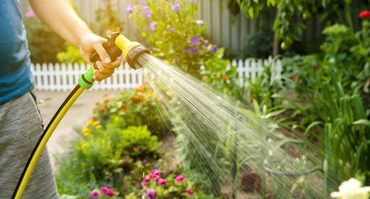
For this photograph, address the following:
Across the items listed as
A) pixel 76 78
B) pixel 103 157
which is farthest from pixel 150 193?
pixel 76 78

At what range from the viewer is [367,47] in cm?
445

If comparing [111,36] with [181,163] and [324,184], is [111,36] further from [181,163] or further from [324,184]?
[181,163]

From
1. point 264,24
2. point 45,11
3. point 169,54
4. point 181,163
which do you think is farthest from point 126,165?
point 264,24

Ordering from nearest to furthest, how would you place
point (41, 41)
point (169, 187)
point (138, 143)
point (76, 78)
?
1. point (169, 187)
2. point (138, 143)
3. point (76, 78)
4. point (41, 41)

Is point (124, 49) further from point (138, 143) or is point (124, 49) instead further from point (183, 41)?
point (183, 41)

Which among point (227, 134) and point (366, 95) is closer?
point (227, 134)

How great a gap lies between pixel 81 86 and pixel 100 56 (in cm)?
10

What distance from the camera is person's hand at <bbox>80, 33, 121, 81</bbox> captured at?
47.9 inches

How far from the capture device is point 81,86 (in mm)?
1188

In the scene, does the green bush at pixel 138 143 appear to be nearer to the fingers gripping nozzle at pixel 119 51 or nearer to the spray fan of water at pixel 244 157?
the spray fan of water at pixel 244 157

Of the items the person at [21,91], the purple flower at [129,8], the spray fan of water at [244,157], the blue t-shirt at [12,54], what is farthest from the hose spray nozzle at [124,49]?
the purple flower at [129,8]

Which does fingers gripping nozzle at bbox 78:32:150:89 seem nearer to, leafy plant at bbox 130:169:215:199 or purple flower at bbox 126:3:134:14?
leafy plant at bbox 130:169:215:199

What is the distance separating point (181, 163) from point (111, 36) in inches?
90.1

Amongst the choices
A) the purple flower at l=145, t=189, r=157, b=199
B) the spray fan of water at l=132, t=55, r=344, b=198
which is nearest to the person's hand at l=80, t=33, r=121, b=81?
the spray fan of water at l=132, t=55, r=344, b=198
